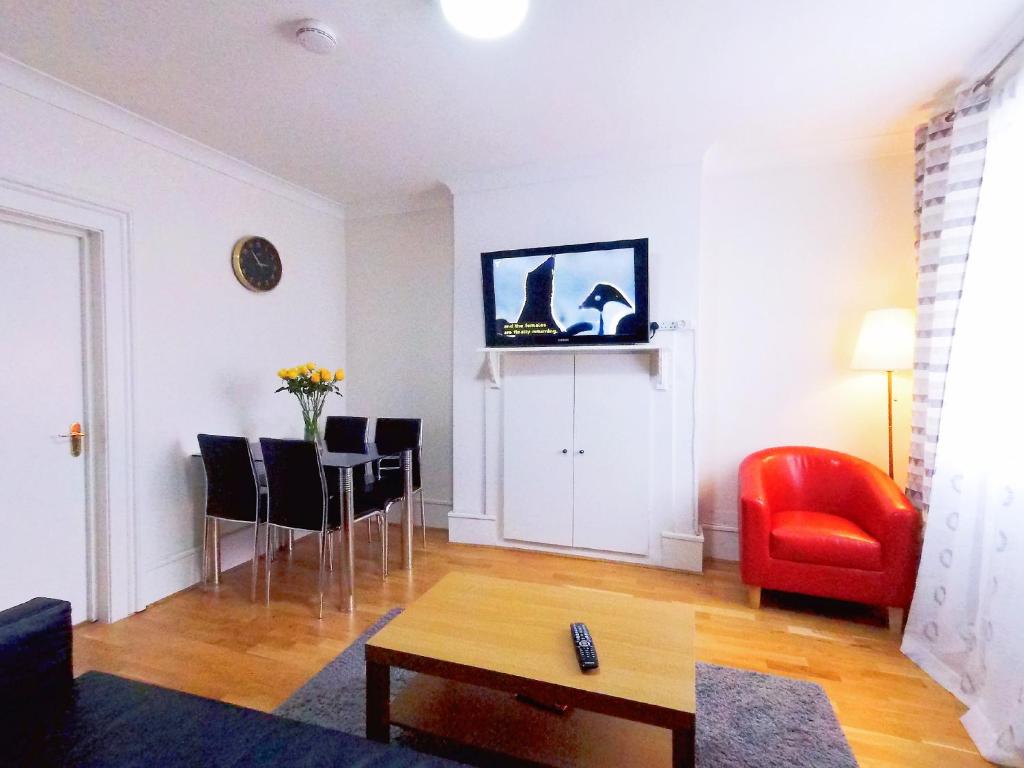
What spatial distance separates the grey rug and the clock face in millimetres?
2554

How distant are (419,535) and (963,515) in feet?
10.8

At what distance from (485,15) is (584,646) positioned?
2199mm

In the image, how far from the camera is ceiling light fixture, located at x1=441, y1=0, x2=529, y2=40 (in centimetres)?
181

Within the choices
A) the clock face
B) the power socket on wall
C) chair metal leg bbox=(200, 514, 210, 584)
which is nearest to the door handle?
chair metal leg bbox=(200, 514, 210, 584)

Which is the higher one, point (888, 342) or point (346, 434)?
point (888, 342)

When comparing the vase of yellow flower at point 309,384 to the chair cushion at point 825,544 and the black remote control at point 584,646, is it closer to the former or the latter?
the black remote control at point 584,646

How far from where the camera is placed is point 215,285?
10.7 ft

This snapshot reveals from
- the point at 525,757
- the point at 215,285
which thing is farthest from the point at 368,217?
the point at 525,757

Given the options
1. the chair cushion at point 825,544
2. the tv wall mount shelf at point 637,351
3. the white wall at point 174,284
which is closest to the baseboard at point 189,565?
the white wall at point 174,284

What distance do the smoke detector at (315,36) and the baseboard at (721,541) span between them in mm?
3517

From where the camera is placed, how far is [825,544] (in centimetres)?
255

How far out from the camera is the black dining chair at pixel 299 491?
268 centimetres

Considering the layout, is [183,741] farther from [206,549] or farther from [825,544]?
[825,544]

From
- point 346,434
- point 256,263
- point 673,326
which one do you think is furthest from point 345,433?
point 673,326
